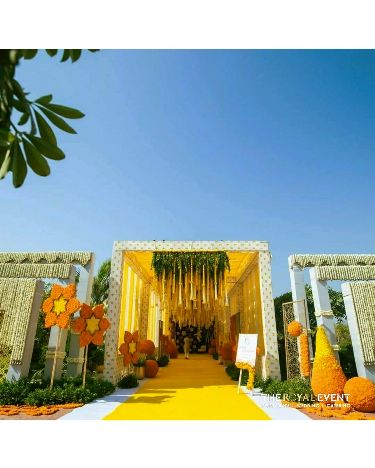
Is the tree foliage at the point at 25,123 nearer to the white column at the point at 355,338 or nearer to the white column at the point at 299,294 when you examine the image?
the white column at the point at 355,338

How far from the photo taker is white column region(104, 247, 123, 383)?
7.80 metres

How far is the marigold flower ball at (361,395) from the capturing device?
5.19 meters

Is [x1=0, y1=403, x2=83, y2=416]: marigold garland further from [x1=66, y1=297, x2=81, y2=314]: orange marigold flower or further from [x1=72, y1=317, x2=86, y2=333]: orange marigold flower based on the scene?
[x1=66, y1=297, x2=81, y2=314]: orange marigold flower

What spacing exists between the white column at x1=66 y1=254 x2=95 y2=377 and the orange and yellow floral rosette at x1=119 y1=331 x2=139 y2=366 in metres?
1.14

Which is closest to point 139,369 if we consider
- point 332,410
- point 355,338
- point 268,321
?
point 268,321

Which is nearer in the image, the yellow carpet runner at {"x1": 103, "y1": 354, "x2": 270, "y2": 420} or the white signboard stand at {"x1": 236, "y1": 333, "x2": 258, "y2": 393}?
the yellow carpet runner at {"x1": 103, "y1": 354, "x2": 270, "y2": 420}

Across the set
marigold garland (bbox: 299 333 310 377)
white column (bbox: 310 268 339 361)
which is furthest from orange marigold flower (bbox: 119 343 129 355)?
white column (bbox: 310 268 339 361)

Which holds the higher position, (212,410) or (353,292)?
(353,292)

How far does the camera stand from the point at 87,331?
6.90 meters

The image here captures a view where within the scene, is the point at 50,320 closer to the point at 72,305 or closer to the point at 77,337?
the point at 72,305

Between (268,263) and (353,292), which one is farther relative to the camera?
(268,263)
